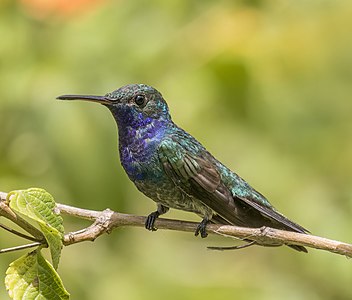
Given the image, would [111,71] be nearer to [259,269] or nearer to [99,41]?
[99,41]

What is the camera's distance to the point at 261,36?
18.5ft

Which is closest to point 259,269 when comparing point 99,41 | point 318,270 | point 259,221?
point 318,270

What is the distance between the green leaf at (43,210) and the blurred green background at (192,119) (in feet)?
4.90

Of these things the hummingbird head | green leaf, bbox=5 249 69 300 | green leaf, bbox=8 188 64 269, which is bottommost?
green leaf, bbox=5 249 69 300

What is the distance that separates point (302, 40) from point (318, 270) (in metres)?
1.88

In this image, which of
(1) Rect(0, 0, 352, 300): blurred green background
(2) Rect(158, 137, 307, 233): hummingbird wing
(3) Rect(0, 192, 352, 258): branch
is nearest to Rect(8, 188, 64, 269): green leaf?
(3) Rect(0, 192, 352, 258): branch

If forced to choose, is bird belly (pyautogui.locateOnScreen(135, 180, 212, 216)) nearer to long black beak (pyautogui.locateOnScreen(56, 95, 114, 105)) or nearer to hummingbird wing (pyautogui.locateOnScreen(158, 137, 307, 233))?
hummingbird wing (pyautogui.locateOnScreen(158, 137, 307, 233))

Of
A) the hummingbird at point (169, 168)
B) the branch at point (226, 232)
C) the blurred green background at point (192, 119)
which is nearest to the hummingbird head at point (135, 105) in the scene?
the hummingbird at point (169, 168)

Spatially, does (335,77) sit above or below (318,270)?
above

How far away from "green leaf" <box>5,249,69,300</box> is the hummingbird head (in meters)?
1.35

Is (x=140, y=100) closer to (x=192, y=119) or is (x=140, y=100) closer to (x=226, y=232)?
(x=226, y=232)

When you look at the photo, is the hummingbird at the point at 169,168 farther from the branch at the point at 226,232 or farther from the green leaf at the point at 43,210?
the green leaf at the point at 43,210

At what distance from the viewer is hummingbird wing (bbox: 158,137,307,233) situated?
13.4ft

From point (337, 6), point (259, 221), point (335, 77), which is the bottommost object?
point (259, 221)
